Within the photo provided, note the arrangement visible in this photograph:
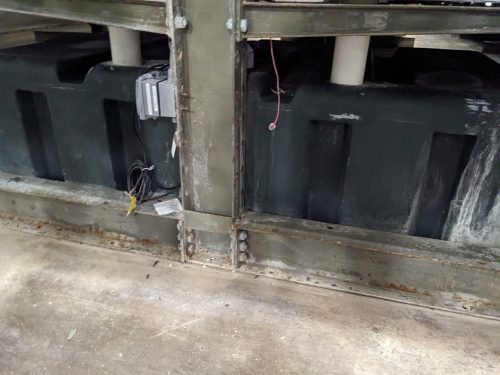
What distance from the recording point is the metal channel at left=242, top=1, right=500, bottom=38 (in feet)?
3.42

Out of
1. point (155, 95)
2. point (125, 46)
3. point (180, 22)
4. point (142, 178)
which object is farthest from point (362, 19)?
point (142, 178)

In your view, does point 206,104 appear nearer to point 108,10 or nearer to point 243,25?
point 243,25

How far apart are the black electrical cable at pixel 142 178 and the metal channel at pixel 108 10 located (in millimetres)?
428

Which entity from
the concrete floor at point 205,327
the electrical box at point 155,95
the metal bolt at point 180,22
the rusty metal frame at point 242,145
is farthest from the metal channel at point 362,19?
the concrete floor at point 205,327

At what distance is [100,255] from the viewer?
1.58 m

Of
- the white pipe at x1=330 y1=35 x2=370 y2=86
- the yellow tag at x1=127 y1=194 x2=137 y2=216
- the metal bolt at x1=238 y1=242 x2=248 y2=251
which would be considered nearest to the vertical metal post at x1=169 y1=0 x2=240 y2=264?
the metal bolt at x1=238 y1=242 x2=248 y2=251

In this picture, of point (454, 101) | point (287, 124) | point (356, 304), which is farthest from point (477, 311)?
point (287, 124)

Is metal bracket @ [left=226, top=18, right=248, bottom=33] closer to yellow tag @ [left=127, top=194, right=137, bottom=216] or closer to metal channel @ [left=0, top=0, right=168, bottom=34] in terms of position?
metal channel @ [left=0, top=0, right=168, bottom=34]

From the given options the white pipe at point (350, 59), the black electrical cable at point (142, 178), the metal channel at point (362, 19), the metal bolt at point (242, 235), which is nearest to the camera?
the metal channel at point (362, 19)

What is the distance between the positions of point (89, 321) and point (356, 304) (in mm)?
876

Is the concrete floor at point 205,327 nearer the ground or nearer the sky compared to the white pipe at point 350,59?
nearer the ground

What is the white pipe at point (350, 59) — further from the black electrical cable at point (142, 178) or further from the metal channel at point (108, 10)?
the black electrical cable at point (142, 178)

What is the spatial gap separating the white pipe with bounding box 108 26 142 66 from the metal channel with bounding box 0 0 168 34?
0.27 meters

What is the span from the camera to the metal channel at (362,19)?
1041 millimetres
